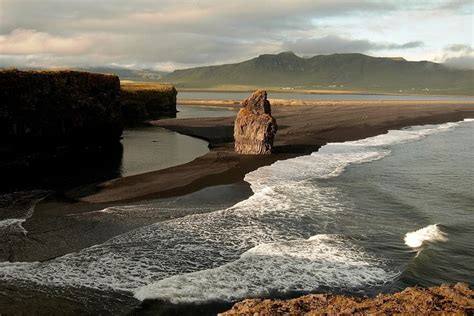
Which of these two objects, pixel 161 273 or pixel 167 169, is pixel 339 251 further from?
pixel 167 169

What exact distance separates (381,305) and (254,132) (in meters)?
35.9

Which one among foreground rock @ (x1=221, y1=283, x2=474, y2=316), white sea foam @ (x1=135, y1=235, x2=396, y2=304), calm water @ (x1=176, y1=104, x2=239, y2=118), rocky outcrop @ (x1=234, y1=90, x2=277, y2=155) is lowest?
white sea foam @ (x1=135, y1=235, x2=396, y2=304)

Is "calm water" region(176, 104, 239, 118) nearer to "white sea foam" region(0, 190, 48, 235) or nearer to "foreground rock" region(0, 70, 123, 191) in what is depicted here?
"foreground rock" region(0, 70, 123, 191)

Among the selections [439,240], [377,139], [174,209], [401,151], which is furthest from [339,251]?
[377,139]

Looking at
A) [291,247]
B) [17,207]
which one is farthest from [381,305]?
[17,207]

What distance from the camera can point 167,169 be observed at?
3922 centimetres

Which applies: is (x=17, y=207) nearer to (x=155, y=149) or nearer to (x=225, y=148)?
(x=155, y=149)

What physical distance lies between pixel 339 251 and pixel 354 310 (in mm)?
8969

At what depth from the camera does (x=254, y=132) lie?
46531 mm

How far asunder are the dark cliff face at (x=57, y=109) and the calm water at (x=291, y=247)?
69.0 feet

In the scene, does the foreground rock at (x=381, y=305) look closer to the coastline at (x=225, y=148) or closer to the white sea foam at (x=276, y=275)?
the white sea foam at (x=276, y=275)

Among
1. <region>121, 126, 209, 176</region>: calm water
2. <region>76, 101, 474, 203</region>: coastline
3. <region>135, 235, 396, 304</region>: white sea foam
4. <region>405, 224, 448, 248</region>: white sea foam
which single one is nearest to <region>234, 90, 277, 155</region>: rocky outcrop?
<region>76, 101, 474, 203</region>: coastline

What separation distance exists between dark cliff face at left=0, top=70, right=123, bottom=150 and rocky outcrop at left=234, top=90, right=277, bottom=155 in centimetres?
1891

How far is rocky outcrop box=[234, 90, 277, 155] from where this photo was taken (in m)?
46.2
